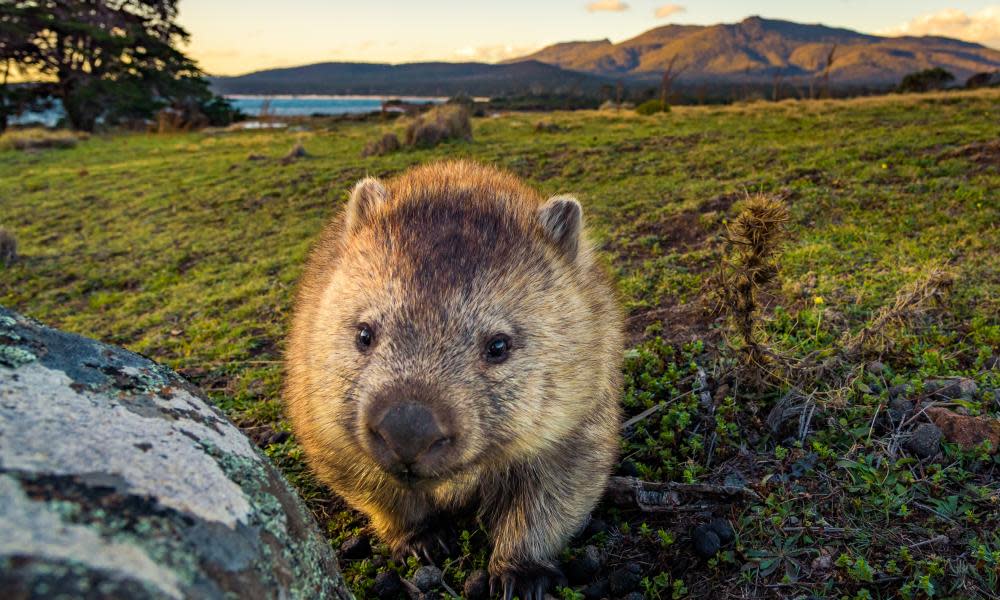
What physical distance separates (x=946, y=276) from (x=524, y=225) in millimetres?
2530

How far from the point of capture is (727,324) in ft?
12.6

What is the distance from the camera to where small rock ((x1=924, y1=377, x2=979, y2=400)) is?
2943 mm

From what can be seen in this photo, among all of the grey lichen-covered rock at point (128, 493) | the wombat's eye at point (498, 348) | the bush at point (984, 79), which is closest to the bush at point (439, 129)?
the wombat's eye at point (498, 348)

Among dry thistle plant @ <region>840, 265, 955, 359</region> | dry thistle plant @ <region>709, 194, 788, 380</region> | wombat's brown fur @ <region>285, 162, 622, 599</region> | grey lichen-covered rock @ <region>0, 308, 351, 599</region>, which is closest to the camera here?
grey lichen-covered rock @ <region>0, 308, 351, 599</region>

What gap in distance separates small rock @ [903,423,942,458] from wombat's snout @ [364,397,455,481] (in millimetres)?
1975

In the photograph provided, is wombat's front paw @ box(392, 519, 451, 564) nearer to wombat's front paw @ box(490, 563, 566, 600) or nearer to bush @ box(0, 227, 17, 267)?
wombat's front paw @ box(490, 563, 566, 600)

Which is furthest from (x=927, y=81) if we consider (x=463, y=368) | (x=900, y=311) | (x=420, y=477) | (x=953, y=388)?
(x=420, y=477)

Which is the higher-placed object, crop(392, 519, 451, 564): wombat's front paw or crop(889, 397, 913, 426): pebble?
crop(889, 397, 913, 426): pebble

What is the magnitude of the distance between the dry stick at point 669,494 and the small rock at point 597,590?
0.41 metres

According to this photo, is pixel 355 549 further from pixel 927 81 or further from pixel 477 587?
pixel 927 81

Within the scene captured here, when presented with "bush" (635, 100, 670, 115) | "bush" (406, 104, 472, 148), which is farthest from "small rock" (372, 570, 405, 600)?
"bush" (635, 100, 670, 115)

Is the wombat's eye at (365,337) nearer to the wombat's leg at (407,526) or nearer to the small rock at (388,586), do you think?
the wombat's leg at (407,526)

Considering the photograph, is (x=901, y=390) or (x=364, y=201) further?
(x=901, y=390)

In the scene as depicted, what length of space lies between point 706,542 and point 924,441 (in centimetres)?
105
